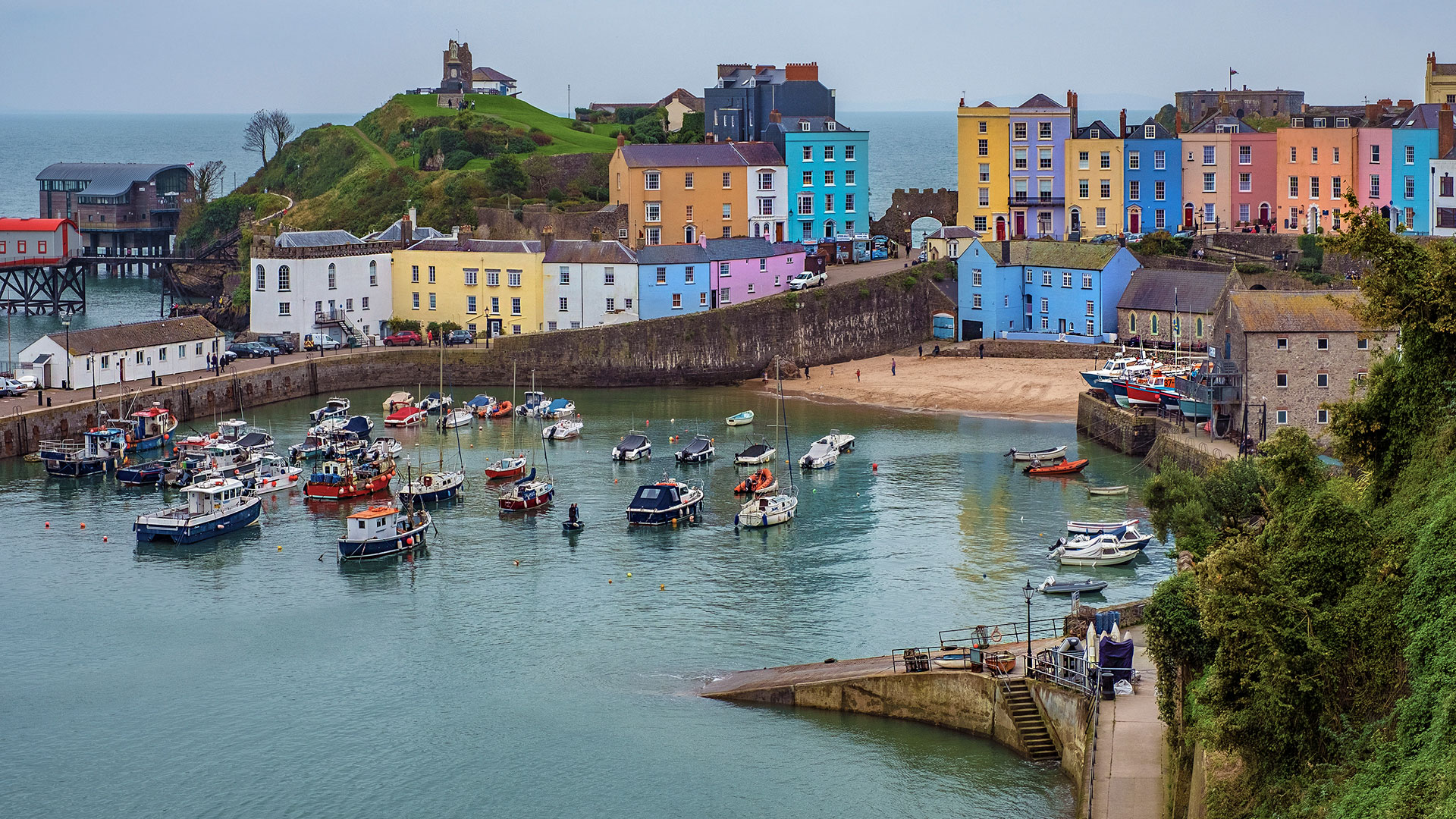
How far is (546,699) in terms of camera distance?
36.4 metres

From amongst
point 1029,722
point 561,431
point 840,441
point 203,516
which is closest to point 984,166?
point 840,441

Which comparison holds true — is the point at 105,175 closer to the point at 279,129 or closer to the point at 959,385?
the point at 279,129

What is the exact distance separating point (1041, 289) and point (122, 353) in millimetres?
40321

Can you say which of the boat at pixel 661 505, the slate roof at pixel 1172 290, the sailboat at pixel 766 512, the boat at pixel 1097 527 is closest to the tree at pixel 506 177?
the slate roof at pixel 1172 290

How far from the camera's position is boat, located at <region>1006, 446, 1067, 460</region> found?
58.8m

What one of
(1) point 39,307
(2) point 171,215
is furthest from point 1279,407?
(2) point 171,215

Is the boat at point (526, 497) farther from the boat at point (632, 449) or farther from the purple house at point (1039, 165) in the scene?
the purple house at point (1039, 165)

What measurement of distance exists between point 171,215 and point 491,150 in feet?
96.1

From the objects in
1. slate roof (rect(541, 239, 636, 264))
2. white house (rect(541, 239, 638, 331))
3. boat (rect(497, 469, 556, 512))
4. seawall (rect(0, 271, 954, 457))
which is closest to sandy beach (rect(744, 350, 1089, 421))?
seawall (rect(0, 271, 954, 457))

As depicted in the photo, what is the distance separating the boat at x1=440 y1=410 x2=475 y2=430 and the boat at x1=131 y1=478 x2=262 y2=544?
555 inches

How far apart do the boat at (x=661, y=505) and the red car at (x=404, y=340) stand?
99.3ft

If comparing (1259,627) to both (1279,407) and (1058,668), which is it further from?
(1279,407)

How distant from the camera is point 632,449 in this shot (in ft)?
200

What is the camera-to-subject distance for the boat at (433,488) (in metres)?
54.7
